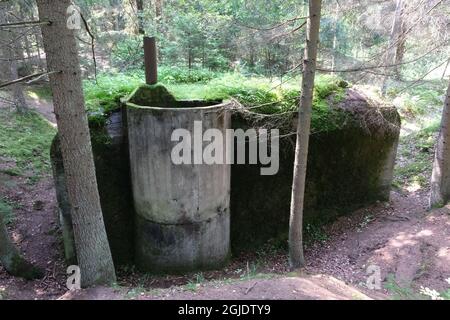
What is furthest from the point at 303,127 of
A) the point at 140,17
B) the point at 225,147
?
the point at 140,17

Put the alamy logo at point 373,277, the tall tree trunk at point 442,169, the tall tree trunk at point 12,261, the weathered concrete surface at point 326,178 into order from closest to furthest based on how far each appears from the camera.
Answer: the alamy logo at point 373,277 < the tall tree trunk at point 12,261 < the tall tree trunk at point 442,169 < the weathered concrete surface at point 326,178

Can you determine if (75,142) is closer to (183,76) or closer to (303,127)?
(303,127)

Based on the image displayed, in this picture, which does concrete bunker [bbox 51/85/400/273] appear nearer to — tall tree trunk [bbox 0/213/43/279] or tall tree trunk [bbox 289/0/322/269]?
tall tree trunk [bbox 0/213/43/279]

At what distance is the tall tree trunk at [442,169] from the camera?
24.6 feet

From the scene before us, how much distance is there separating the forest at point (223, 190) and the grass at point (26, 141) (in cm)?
52

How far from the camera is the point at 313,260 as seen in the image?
23.3 feet

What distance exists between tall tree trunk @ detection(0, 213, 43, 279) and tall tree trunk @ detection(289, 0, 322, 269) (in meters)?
4.80

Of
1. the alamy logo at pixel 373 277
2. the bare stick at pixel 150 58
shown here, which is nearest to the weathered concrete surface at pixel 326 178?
the bare stick at pixel 150 58

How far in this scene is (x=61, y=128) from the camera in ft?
14.4

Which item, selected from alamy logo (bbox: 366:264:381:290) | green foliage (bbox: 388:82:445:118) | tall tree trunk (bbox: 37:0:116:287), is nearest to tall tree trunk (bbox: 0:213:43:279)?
tall tree trunk (bbox: 37:0:116:287)

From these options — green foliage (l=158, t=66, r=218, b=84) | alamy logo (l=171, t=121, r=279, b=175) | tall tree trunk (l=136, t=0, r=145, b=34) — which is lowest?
alamy logo (l=171, t=121, r=279, b=175)

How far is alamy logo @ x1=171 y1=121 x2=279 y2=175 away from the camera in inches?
237

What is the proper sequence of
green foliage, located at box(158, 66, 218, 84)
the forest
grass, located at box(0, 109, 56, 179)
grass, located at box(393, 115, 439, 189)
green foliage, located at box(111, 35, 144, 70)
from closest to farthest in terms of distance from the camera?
the forest, green foliage, located at box(158, 66, 218, 84), grass, located at box(393, 115, 439, 189), grass, located at box(0, 109, 56, 179), green foliage, located at box(111, 35, 144, 70)

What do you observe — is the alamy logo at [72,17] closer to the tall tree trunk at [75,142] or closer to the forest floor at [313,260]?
the tall tree trunk at [75,142]
